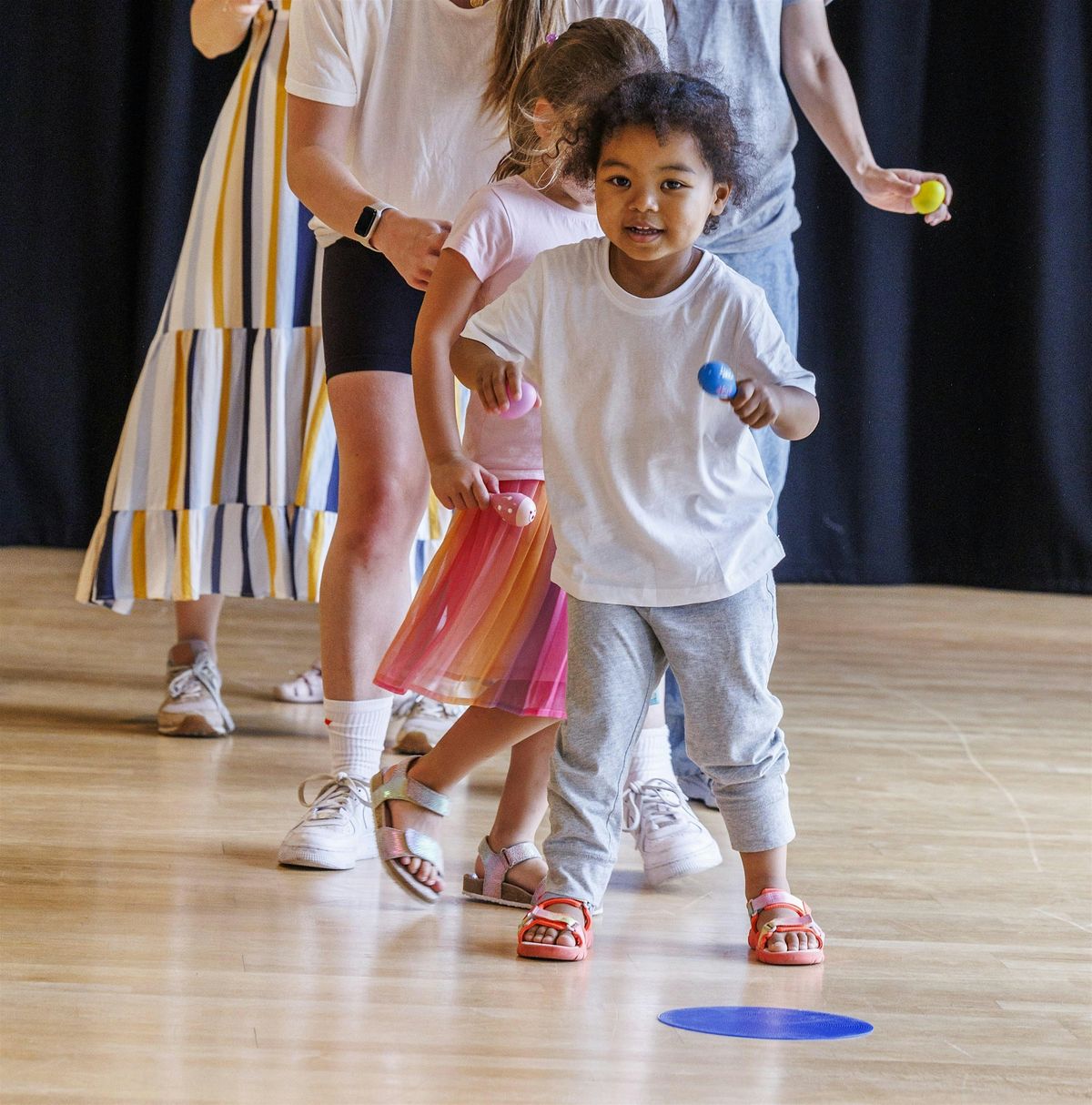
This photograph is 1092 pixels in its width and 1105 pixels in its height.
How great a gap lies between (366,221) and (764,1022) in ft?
2.79

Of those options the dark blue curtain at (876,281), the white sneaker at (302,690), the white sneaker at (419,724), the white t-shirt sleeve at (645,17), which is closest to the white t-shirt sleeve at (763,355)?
the white t-shirt sleeve at (645,17)

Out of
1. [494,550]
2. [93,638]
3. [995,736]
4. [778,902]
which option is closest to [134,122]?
[93,638]

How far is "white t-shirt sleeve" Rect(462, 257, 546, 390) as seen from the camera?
142 cm

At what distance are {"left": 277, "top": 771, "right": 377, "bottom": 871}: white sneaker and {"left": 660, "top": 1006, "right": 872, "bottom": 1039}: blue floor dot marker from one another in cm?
50

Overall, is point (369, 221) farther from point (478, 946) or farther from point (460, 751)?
point (478, 946)

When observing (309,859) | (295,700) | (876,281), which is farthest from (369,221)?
(876,281)

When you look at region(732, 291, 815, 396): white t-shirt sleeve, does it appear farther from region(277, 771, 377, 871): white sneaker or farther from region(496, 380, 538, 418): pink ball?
region(277, 771, 377, 871): white sneaker

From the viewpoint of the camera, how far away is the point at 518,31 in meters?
1.66

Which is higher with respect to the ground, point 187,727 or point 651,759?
point 651,759

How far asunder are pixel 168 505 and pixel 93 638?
0.82 meters

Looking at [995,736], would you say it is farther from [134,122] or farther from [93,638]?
[134,122]

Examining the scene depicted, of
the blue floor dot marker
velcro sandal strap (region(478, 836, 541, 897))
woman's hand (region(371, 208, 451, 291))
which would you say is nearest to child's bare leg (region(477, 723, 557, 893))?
velcro sandal strap (region(478, 836, 541, 897))

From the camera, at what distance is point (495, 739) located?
157 centimetres

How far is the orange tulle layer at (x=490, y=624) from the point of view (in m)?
1.55
